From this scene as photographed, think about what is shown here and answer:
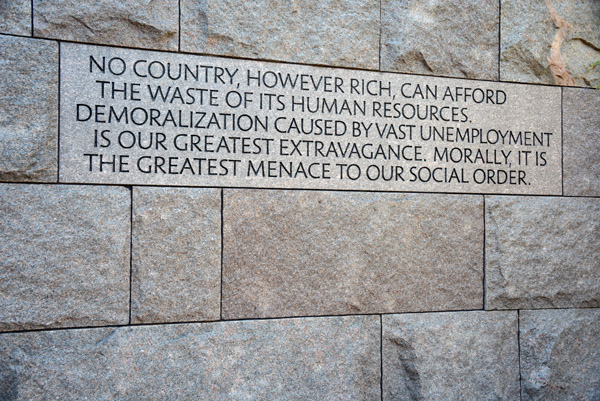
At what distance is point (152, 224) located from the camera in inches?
149

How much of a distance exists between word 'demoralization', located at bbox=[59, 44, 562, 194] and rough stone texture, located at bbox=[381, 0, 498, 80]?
112 mm

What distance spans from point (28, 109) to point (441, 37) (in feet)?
9.97

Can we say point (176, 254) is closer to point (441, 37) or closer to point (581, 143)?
point (441, 37)

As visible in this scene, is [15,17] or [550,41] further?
[550,41]

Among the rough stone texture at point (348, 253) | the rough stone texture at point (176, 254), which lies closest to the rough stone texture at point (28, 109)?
the rough stone texture at point (176, 254)

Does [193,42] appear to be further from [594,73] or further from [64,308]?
[594,73]

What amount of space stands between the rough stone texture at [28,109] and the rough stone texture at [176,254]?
64cm

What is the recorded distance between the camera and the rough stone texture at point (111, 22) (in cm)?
364

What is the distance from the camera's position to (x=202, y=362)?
12.5 ft

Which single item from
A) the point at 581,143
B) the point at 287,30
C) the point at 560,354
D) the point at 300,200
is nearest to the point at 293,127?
the point at 300,200

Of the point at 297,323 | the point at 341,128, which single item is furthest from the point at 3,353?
the point at 341,128

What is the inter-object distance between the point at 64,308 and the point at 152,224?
76 cm

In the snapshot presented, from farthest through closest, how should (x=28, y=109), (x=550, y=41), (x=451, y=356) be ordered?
(x=550, y=41) < (x=451, y=356) < (x=28, y=109)

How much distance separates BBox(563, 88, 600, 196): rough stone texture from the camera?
466 cm
